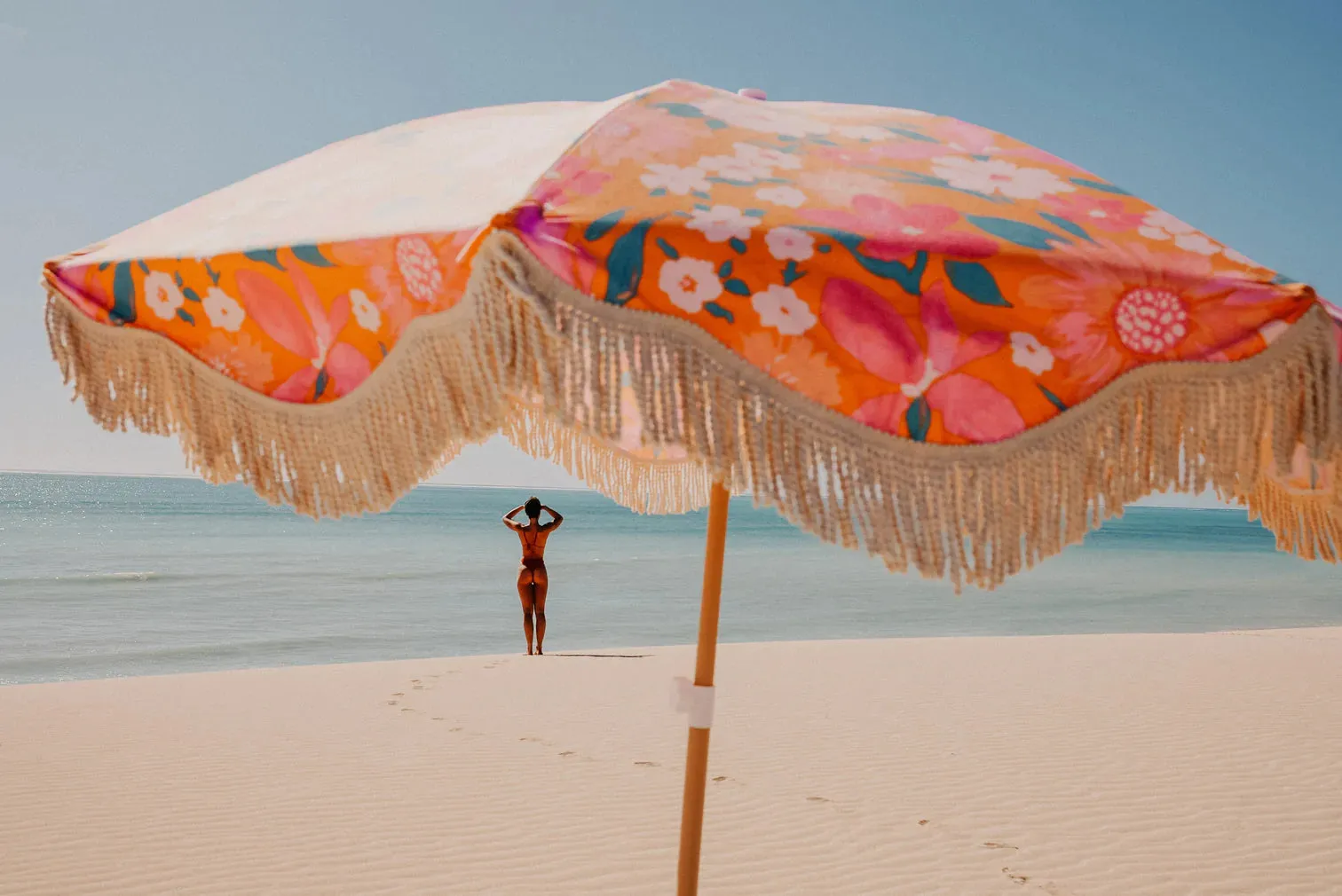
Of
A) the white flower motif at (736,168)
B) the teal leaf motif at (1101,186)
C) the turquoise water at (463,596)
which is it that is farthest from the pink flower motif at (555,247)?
the turquoise water at (463,596)

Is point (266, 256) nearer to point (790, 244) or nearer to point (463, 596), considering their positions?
point (790, 244)

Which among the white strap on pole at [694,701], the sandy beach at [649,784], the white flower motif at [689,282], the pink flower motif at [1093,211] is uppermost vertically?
the pink flower motif at [1093,211]

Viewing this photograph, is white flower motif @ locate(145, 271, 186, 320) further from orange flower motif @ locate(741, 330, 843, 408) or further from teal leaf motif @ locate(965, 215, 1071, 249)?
teal leaf motif @ locate(965, 215, 1071, 249)

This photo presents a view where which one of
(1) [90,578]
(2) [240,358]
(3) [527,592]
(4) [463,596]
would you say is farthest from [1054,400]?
(1) [90,578]

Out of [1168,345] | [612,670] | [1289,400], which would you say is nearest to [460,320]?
[1168,345]

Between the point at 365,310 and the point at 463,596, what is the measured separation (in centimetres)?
2381

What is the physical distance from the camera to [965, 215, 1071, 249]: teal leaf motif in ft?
5.36

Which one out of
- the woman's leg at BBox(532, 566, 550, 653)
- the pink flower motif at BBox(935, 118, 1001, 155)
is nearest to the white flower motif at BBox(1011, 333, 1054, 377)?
the pink flower motif at BBox(935, 118, 1001, 155)

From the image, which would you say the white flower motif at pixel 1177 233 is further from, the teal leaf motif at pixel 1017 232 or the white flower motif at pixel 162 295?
the white flower motif at pixel 162 295

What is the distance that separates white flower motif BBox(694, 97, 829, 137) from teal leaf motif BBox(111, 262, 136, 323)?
1137mm

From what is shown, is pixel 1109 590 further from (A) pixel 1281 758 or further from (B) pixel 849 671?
(A) pixel 1281 758

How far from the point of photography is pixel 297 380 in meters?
1.82

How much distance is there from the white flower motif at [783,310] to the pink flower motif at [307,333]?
68 centimetres

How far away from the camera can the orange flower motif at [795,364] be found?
1.58 meters
